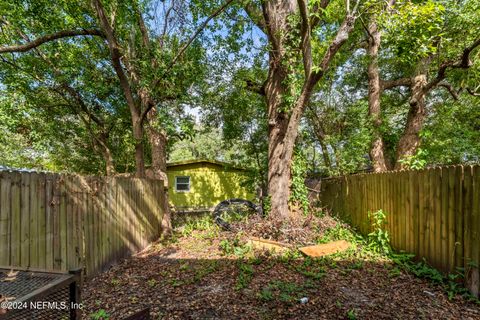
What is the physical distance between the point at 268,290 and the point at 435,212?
259 cm

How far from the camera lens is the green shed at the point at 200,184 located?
1430 cm

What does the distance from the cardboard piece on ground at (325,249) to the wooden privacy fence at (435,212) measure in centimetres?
83

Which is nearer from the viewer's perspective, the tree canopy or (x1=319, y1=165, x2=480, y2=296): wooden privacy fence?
(x1=319, y1=165, x2=480, y2=296): wooden privacy fence

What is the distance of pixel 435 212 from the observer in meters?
3.53

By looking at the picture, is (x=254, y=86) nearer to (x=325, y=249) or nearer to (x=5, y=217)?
(x=325, y=249)

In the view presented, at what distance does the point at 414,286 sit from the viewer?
3.36 metres

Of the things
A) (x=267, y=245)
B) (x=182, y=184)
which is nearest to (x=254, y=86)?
(x=267, y=245)

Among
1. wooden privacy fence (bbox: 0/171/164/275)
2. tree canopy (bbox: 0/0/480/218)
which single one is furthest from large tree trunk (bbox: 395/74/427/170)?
wooden privacy fence (bbox: 0/171/164/275)

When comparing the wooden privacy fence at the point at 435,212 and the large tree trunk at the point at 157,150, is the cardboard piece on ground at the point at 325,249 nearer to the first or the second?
the wooden privacy fence at the point at 435,212

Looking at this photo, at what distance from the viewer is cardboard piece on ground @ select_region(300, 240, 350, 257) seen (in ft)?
14.7

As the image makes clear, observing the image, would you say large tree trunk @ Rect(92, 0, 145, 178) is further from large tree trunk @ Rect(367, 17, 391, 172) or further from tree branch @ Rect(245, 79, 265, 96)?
large tree trunk @ Rect(367, 17, 391, 172)

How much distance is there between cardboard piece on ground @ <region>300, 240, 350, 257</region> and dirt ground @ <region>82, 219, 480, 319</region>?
0.19 metres

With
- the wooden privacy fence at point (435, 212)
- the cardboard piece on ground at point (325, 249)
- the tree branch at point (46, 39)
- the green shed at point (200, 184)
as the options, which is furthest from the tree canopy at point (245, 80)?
the green shed at point (200, 184)

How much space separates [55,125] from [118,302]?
9590 millimetres
